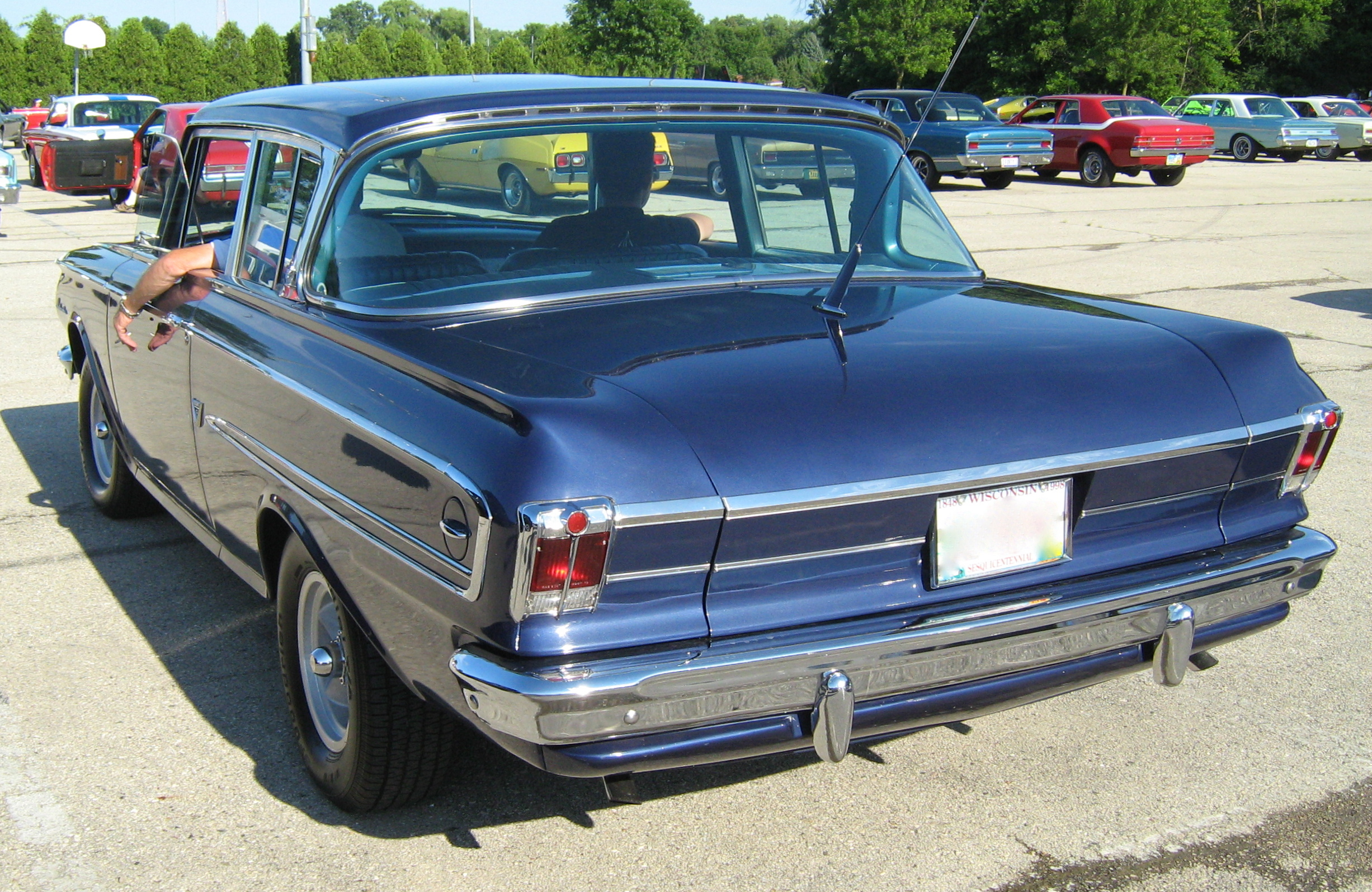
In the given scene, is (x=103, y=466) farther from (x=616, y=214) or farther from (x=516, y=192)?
(x=616, y=214)

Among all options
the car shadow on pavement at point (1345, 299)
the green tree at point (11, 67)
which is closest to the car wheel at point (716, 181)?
the car shadow on pavement at point (1345, 299)

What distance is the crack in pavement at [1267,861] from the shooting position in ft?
8.88

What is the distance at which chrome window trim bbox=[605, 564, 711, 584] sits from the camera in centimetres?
224

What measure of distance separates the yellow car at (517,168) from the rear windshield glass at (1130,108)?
21243 millimetres

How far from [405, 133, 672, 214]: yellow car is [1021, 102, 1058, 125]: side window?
73.3ft

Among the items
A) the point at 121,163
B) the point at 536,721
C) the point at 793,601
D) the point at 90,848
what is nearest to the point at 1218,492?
the point at 793,601

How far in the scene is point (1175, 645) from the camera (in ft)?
9.01

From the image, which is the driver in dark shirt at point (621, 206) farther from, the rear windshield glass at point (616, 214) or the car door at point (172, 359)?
the car door at point (172, 359)

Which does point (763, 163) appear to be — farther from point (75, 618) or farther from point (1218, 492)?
point (75, 618)

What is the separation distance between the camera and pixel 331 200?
306cm

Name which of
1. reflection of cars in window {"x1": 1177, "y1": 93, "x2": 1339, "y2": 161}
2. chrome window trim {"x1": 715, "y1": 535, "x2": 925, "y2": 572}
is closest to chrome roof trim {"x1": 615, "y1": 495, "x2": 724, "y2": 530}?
chrome window trim {"x1": 715, "y1": 535, "x2": 925, "y2": 572}

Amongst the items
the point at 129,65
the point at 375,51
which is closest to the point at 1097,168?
the point at 375,51

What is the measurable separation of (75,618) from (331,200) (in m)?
1.95

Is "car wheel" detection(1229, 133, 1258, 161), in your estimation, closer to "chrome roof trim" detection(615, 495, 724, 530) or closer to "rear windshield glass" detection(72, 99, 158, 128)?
"rear windshield glass" detection(72, 99, 158, 128)
